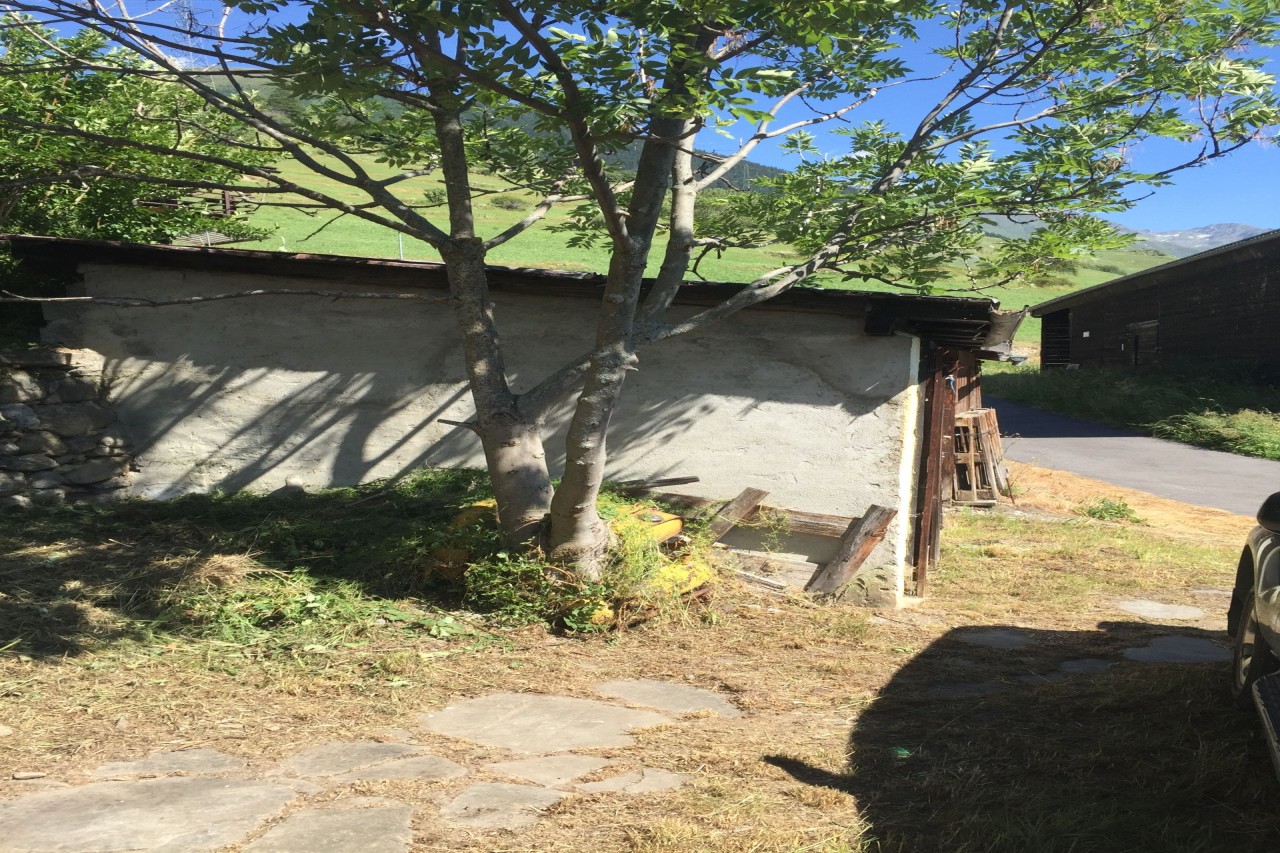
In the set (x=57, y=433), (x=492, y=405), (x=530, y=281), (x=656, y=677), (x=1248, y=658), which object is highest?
(x=530, y=281)

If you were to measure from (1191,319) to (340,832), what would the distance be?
2684 cm

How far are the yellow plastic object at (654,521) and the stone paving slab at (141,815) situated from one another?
341 centimetres

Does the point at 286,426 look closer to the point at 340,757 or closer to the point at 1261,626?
the point at 340,757

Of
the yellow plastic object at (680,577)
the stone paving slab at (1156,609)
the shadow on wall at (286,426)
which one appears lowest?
the stone paving slab at (1156,609)

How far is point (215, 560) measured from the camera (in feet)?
19.9

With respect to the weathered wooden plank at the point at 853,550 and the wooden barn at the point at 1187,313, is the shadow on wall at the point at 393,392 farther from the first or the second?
the wooden barn at the point at 1187,313

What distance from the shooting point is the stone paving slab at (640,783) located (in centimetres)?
357

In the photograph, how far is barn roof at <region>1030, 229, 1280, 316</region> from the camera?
2189 centimetres

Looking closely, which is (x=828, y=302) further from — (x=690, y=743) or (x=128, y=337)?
(x=128, y=337)

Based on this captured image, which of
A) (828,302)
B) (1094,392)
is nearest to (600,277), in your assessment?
(828,302)

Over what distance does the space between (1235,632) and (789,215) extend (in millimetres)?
4756

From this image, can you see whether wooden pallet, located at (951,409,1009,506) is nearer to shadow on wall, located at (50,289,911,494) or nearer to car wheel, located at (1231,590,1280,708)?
shadow on wall, located at (50,289,911,494)

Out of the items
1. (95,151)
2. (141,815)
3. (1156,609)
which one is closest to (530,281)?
(95,151)

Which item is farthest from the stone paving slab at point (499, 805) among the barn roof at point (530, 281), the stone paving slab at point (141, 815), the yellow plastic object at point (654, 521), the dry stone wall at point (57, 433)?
the dry stone wall at point (57, 433)
